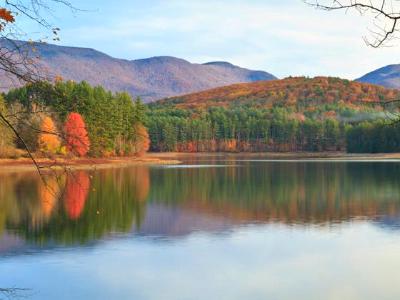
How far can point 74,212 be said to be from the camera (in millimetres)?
35312

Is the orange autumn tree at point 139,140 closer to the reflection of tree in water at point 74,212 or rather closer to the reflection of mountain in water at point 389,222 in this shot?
the reflection of tree in water at point 74,212

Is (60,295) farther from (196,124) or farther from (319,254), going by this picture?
(196,124)

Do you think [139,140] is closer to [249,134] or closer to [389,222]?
[389,222]

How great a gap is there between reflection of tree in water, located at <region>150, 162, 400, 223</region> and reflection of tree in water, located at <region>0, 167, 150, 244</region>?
10.8 feet

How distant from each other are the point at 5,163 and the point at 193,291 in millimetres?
63590

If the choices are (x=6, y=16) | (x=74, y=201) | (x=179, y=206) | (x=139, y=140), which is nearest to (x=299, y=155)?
(x=139, y=140)

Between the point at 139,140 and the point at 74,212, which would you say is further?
the point at 139,140

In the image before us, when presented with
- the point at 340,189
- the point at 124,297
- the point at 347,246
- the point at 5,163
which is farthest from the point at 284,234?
the point at 5,163

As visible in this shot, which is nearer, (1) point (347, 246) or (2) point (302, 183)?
(1) point (347, 246)

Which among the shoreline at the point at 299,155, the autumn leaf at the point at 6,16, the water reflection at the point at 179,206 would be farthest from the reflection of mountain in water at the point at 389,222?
the shoreline at the point at 299,155

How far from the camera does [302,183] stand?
56.6 metres

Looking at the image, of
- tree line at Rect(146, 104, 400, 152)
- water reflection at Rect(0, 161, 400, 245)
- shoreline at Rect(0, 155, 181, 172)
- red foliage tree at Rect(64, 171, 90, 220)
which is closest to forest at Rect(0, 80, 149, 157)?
shoreline at Rect(0, 155, 181, 172)

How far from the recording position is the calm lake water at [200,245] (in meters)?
18.3

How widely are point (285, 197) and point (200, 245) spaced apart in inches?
804
